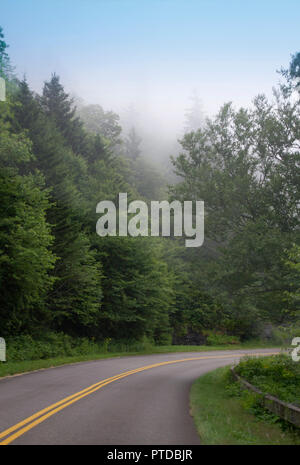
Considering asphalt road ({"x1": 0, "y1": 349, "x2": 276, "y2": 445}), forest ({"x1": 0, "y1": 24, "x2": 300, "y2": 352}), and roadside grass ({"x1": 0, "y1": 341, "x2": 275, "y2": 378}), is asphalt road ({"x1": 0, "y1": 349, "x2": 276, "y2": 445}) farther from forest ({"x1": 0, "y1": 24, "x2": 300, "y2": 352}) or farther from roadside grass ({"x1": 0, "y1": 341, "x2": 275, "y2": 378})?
forest ({"x1": 0, "y1": 24, "x2": 300, "y2": 352})

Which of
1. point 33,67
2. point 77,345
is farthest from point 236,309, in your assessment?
point 33,67

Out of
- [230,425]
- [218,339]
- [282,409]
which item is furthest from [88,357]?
[218,339]

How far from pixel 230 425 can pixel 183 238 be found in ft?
41.1

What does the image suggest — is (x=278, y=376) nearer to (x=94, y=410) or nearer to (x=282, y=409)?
(x=282, y=409)

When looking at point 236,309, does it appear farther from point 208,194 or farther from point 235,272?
point 208,194

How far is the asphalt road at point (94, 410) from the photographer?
7.02m

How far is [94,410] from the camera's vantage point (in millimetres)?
9352

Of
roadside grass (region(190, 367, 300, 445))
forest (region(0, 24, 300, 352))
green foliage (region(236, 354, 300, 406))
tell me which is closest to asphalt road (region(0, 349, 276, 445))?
roadside grass (region(190, 367, 300, 445))

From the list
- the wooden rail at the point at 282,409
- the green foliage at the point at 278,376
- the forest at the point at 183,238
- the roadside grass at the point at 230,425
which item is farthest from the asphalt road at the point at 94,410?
the forest at the point at 183,238

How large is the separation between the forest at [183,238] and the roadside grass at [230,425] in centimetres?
295

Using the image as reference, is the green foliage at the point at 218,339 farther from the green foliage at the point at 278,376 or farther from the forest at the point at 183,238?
the green foliage at the point at 278,376

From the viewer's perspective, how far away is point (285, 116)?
1571 centimetres

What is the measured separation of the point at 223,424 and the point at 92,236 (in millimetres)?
24049

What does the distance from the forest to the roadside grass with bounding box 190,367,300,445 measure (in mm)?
2945
